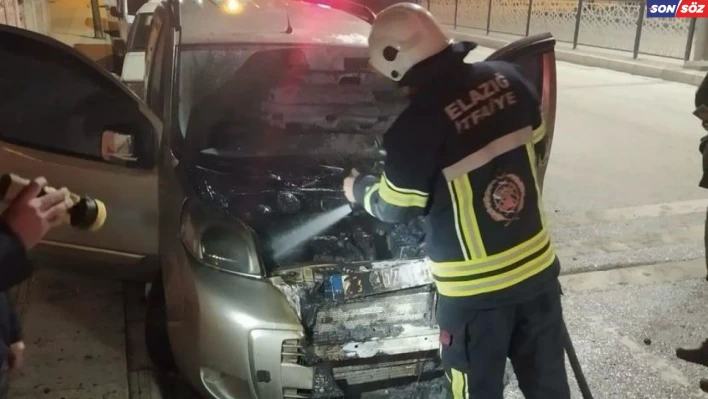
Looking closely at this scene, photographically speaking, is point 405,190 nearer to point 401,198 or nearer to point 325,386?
point 401,198

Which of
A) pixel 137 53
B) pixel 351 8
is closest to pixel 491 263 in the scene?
pixel 351 8

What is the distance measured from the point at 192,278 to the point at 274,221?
46 centimetres

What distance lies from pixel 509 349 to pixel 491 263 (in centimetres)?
41

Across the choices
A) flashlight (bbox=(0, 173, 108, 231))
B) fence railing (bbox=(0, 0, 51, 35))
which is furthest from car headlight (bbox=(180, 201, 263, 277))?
fence railing (bbox=(0, 0, 51, 35))

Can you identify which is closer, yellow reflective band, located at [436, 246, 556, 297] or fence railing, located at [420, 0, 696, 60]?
yellow reflective band, located at [436, 246, 556, 297]

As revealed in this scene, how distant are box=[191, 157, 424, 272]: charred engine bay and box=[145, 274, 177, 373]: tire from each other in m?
0.60

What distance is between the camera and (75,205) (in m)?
1.88

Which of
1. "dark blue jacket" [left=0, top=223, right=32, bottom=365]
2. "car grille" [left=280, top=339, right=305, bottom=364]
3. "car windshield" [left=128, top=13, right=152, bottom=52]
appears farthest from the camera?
"car windshield" [left=128, top=13, right=152, bottom=52]

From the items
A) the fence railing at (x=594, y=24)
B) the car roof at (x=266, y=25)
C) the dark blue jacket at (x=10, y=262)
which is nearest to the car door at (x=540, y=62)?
the car roof at (x=266, y=25)

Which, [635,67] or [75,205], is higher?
[75,205]

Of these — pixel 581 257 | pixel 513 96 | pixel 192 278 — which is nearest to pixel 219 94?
pixel 192 278

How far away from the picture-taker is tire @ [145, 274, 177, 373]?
3.32 m

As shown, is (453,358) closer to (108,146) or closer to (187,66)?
(108,146)

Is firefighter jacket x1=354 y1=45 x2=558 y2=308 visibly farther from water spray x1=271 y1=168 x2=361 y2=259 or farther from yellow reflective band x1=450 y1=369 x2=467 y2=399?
water spray x1=271 y1=168 x2=361 y2=259
